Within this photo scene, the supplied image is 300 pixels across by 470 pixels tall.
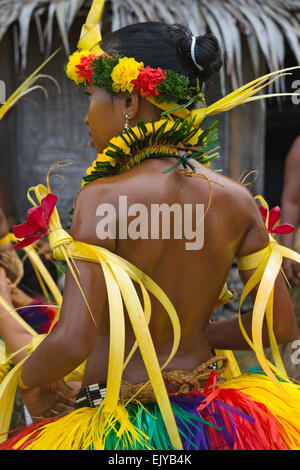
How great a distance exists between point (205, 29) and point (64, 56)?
3.33 ft

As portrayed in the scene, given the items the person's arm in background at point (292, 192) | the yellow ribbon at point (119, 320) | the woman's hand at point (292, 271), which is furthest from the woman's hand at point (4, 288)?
the person's arm in background at point (292, 192)

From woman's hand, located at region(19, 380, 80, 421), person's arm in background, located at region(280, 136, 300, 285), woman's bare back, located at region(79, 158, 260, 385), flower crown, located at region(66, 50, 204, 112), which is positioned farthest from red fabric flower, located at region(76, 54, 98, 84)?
person's arm in background, located at region(280, 136, 300, 285)

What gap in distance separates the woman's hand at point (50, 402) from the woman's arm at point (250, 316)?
0.42 metres

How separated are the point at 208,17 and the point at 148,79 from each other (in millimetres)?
2499

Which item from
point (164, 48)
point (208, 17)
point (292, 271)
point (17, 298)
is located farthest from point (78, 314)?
point (208, 17)

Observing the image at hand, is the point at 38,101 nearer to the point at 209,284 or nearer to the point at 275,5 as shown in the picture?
the point at 275,5

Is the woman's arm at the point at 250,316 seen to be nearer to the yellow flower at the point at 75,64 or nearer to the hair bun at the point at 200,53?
the hair bun at the point at 200,53

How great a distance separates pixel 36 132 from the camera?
13.9ft

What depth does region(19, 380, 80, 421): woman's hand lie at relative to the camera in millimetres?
1540

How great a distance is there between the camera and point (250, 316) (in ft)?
5.41

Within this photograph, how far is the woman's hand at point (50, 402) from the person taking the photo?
154cm

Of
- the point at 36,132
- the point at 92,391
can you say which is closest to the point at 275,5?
the point at 36,132

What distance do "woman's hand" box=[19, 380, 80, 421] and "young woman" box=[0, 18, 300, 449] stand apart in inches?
3.2

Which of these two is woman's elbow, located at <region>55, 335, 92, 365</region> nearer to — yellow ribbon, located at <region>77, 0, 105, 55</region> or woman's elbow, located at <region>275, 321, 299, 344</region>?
woman's elbow, located at <region>275, 321, 299, 344</region>
